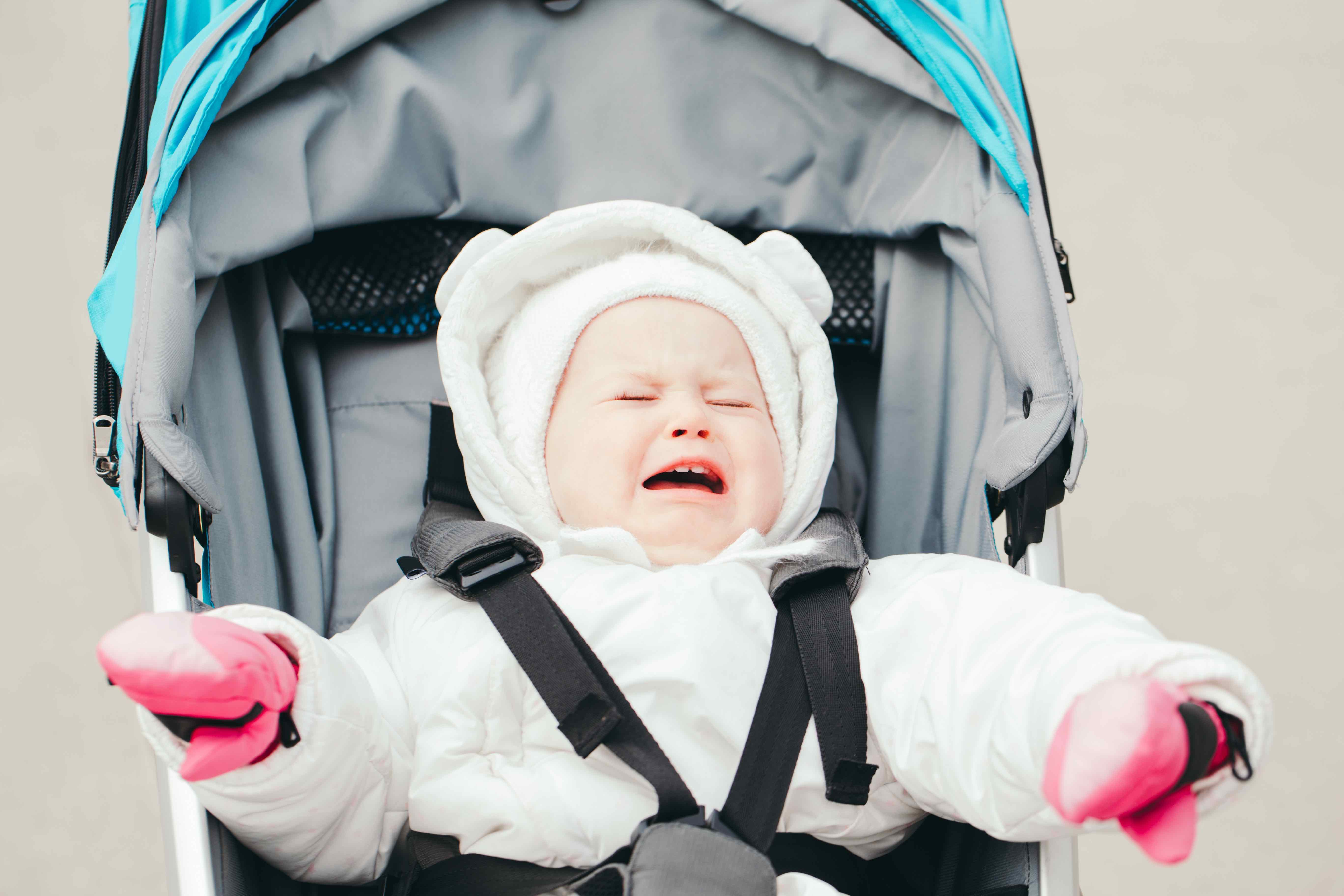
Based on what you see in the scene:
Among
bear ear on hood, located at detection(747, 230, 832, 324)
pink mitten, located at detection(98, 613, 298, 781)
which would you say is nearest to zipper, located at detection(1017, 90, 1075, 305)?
bear ear on hood, located at detection(747, 230, 832, 324)

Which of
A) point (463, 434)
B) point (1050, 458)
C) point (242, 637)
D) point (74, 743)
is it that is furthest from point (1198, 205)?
point (74, 743)

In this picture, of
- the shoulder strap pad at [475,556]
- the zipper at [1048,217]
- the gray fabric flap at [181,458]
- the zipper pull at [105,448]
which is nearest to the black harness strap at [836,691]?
the shoulder strap pad at [475,556]

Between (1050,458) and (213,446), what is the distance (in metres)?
0.71

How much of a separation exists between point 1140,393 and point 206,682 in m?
1.62

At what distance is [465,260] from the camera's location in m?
1.03

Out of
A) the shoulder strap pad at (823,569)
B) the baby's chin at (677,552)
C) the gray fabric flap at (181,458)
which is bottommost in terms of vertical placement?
the shoulder strap pad at (823,569)

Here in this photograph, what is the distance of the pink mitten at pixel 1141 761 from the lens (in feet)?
1.73

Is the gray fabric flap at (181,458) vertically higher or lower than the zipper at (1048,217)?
lower

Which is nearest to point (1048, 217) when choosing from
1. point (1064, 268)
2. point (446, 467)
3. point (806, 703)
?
point (1064, 268)

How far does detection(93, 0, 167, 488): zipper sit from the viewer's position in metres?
0.89

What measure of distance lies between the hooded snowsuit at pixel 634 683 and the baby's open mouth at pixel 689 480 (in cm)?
6

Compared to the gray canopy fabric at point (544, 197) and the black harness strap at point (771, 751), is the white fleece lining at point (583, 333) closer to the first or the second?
the gray canopy fabric at point (544, 197)

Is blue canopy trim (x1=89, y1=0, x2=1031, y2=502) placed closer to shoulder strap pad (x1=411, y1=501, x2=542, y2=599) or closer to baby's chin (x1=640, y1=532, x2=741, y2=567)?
shoulder strap pad (x1=411, y1=501, x2=542, y2=599)

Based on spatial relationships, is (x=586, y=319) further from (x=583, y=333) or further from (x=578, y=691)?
(x=578, y=691)
